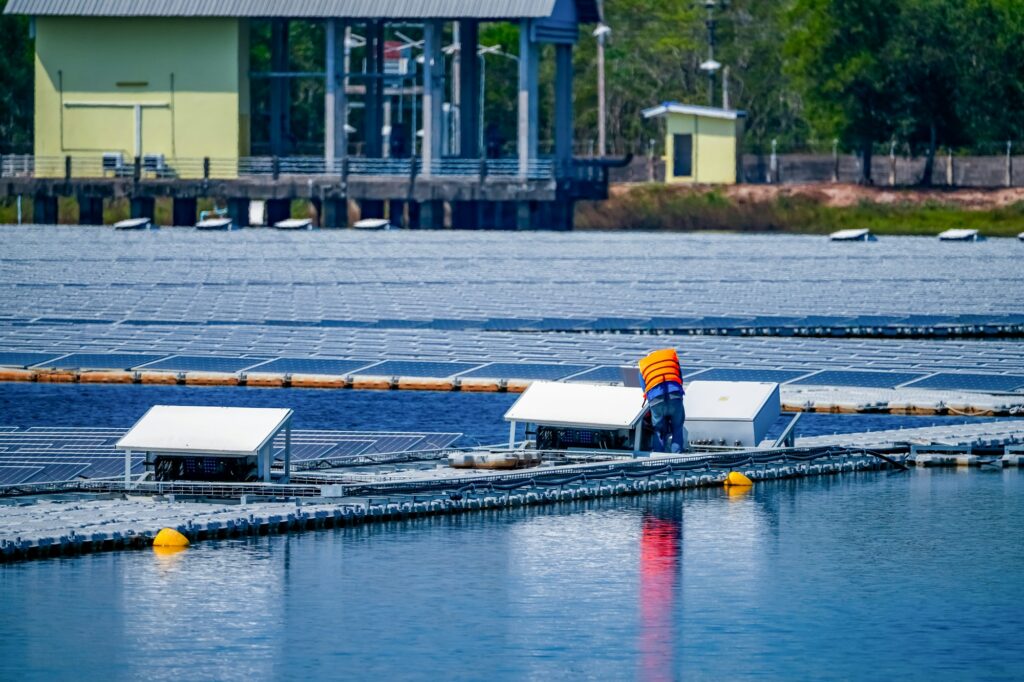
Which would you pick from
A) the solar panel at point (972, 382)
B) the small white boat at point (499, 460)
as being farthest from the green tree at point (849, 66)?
the small white boat at point (499, 460)

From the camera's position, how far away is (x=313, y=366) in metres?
49.8

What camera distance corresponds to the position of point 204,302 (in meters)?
67.6

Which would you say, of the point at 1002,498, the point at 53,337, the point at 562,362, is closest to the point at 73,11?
the point at 53,337

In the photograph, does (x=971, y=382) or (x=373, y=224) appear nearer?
(x=971, y=382)

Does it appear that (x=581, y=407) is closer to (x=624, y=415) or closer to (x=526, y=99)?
(x=624, y=415)

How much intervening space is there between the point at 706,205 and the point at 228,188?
24761 millimetres

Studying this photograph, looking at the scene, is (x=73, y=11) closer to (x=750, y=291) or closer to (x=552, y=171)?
(x=552, y=171)

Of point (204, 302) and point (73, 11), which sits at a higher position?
point (73, 11)

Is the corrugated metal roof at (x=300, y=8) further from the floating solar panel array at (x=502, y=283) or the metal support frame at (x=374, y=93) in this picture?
the floating solar panel array at (x=502, y=283)

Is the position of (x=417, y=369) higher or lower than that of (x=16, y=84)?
lower

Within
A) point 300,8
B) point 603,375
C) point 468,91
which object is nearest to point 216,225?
point 300,8

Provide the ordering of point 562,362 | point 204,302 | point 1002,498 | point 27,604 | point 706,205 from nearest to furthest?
1. point 27,604
2. point 1002,498
3. point 562,362
4. point 204,302
5. point 706,205

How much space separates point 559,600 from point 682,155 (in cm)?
9954

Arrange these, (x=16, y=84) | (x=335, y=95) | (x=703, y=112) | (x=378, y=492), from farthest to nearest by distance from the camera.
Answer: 1. (x=16, y=84)
2. (x=703, y=112)
3. (x=335, y=95)
4. (x=378, y=492)
